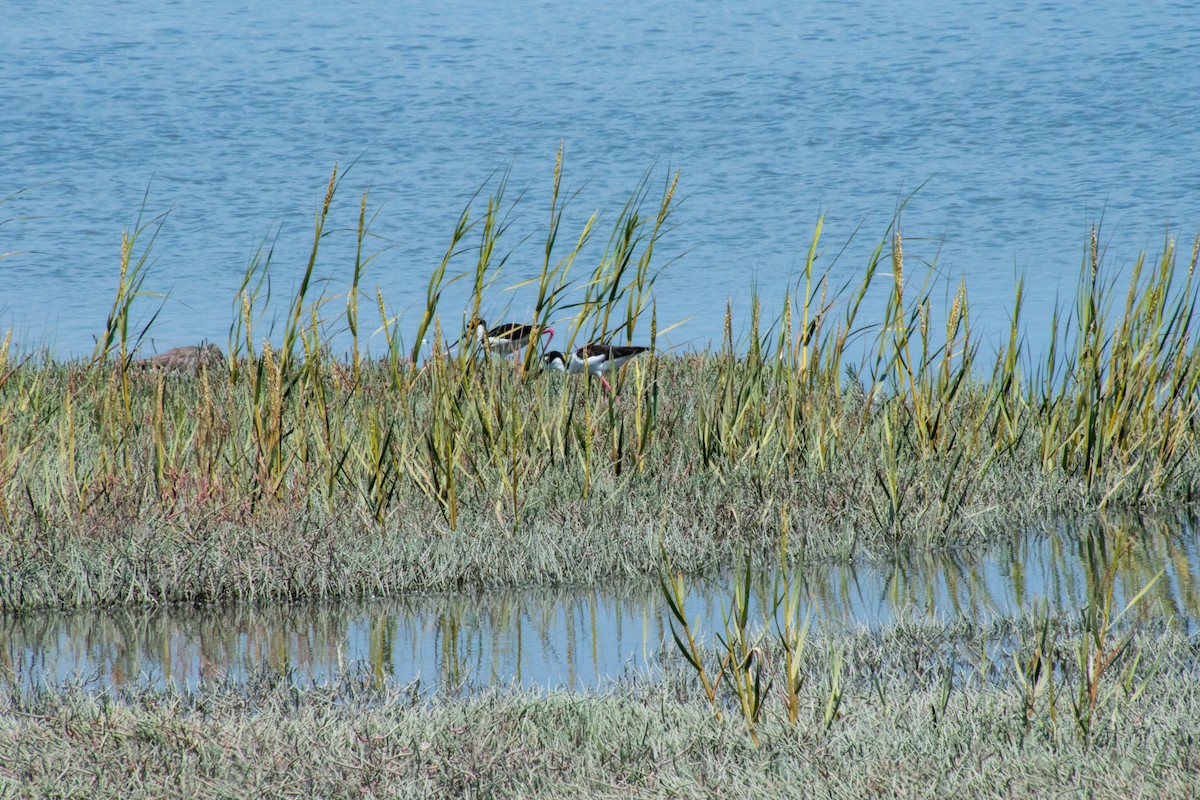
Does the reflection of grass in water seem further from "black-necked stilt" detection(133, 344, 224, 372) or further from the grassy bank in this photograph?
"black-necked stilt" detection(133, 344, 224, 372)

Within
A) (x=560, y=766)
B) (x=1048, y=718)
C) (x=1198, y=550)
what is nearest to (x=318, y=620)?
(x=560, y=766)

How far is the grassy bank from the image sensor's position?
3195mm

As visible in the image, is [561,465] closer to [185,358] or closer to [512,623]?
[512,623]

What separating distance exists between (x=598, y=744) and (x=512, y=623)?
4.71 ft

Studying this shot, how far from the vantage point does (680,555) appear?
221 inches

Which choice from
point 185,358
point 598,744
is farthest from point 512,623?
point 185,358

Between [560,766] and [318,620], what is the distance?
187 cm

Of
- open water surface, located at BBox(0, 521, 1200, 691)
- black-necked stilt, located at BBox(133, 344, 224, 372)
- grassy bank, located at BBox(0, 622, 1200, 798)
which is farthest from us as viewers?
black-necked stilt, located at BBox(133, 344, 224, 372)

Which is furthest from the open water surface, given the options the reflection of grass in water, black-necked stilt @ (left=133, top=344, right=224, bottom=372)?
black-necked stilt @ (left=133, top=344, right=224, bottom=372)

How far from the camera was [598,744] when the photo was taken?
3477 mm

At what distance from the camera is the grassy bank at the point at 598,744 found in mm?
3195

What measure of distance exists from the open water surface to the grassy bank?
321 millimetres

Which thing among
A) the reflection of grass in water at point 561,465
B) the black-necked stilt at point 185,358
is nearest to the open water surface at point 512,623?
the reflection of grass in water at point 561,465

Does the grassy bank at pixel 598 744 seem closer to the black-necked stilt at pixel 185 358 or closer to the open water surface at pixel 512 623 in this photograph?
the open water surface at pixel 512 623
